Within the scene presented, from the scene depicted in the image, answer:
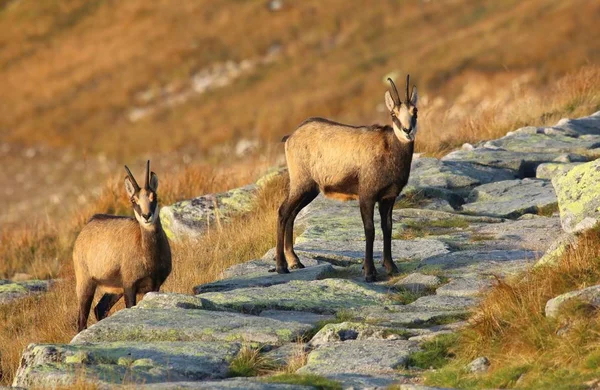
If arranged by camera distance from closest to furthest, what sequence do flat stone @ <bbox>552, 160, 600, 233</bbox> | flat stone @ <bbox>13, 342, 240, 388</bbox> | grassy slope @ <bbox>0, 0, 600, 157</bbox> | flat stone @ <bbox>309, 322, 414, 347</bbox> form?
flat stone @ <bbox>13, 342, 240, 388</bbox>
flat stone @ <bbox>309, 322, 414, 347</bbox>
flat stone @ <bbox>552, 160, 600, 233</bbox>
grassy slope @ <bbox>0, 0, 600, 157</bbox>

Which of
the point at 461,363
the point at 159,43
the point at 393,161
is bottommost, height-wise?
the point at 461,363

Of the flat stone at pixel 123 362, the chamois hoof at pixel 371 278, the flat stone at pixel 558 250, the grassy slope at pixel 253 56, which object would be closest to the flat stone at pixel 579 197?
the flat stone at pixel 558 250

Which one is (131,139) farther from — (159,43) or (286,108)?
(159,43)

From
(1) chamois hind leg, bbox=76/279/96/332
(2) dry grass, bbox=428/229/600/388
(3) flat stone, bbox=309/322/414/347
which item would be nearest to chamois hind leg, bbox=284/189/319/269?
(1) chamois hind leg, bbox=76/279/96/332

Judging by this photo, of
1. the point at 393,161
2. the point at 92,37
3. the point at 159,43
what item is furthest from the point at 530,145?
the point at 92,37

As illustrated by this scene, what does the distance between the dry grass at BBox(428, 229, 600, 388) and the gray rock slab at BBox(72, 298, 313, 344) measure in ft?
5.06

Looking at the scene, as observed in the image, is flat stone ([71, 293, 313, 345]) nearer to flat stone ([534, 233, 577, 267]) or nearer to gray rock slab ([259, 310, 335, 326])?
gray rock slab ([259, 310, 335, 326])

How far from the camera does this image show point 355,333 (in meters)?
8.98

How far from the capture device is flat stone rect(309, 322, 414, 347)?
8875mm

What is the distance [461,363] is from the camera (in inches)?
319

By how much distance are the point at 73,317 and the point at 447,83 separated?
37891mm

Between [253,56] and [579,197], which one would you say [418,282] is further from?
[253,56]

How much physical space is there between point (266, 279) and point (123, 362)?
3.32 metres

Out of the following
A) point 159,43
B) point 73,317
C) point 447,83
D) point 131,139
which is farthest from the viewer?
point 159,43
